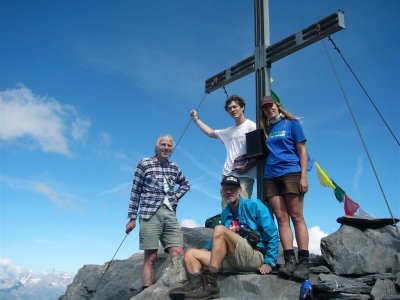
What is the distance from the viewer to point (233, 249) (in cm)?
500

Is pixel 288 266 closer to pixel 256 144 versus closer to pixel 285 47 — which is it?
pixel 256 144

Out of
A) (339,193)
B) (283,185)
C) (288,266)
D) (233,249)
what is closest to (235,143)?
(283,185)

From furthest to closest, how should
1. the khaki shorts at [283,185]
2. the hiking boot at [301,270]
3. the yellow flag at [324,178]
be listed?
the yellow flag at [324,178] < the khaki shorts at [283,185] < the hiking boot at [301,270]

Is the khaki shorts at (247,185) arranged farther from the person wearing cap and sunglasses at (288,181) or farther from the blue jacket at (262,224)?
the blue jacket at (262,224)

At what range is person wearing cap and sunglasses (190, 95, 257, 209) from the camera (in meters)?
6.70

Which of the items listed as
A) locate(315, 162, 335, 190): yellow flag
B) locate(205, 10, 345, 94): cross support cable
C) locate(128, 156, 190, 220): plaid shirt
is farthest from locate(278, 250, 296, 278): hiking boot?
locate(205, 10, 345, 94): cross support cable

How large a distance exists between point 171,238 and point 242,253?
1737 mm

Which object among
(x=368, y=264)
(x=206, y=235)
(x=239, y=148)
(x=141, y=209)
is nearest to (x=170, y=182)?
(x=141, y=209)

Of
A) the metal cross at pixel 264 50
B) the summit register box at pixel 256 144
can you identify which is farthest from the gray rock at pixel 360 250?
the summit register box at pixel 256 144

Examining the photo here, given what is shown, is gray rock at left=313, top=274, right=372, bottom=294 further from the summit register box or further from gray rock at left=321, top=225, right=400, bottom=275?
the summit register box

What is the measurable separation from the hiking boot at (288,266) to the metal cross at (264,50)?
1.53 metres

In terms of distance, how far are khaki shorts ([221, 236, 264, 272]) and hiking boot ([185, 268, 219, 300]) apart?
16.1 inches

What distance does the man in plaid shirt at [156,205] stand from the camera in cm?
625

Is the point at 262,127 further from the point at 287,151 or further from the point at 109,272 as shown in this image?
the point at 109,272
